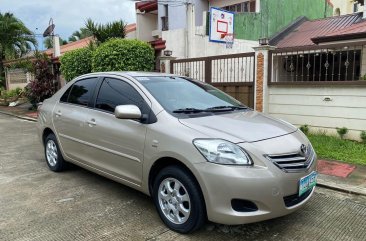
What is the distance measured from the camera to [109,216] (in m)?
3.86

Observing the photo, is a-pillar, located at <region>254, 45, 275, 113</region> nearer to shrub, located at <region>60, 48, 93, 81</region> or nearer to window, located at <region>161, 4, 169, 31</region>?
shrub, located at <region>60, 48, 93, 81</region>

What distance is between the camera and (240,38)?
44.3ft

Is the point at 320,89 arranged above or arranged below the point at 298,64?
below

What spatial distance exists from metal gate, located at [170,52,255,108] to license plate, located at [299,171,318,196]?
5.29 meters

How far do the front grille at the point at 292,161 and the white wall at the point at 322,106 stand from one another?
4.24 metres

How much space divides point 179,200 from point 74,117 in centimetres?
221

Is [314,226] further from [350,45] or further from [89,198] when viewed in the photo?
[350,45]

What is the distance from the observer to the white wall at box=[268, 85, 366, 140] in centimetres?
705

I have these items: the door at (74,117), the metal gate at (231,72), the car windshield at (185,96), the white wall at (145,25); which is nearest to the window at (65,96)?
the door at (74,117)

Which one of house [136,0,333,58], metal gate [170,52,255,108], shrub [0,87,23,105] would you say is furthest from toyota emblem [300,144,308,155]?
shrub [0,87,23,105]

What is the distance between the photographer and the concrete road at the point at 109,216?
3418 millimetres

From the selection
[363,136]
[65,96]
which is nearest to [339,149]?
[363,136]

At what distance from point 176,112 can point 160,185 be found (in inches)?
30.8

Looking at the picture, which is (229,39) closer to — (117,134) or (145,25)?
(117,134)
